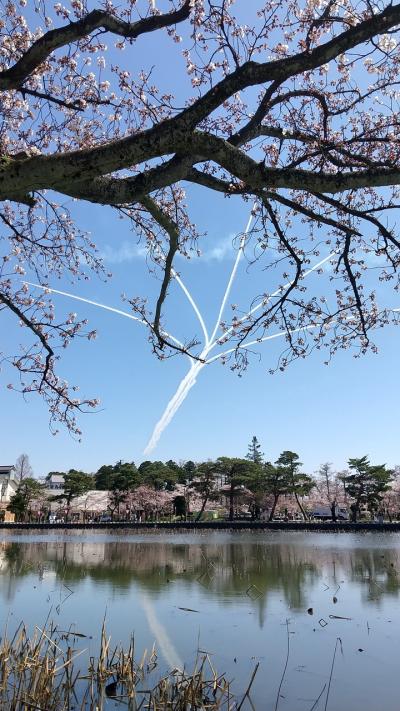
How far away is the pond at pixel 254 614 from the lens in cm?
671

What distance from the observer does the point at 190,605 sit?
37.4 ft

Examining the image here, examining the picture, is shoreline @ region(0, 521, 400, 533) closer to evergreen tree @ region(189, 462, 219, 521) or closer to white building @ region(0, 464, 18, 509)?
evergreen tree @ region(189, 462, 219, 521)

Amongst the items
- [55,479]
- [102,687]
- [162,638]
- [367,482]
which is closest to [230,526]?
[367,482]

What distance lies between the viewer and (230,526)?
47094 millimetres

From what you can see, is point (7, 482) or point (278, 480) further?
point (7, 482)

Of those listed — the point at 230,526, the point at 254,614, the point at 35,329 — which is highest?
the point at 35,329

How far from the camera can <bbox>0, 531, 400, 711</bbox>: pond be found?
6707mm

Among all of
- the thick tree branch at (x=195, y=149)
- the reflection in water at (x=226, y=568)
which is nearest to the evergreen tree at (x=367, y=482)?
the reflection in water at (x=226, y=568)

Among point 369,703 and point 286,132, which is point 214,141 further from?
point 369,703

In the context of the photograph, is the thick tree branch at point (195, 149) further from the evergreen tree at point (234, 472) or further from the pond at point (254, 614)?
the evergreen tree at point (234, 472)

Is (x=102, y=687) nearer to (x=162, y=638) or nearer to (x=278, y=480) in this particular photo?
(x=162, y=638)

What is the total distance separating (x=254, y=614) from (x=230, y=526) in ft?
125

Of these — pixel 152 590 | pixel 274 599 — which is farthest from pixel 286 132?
pixel 152 590

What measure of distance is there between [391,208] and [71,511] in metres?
62.8
